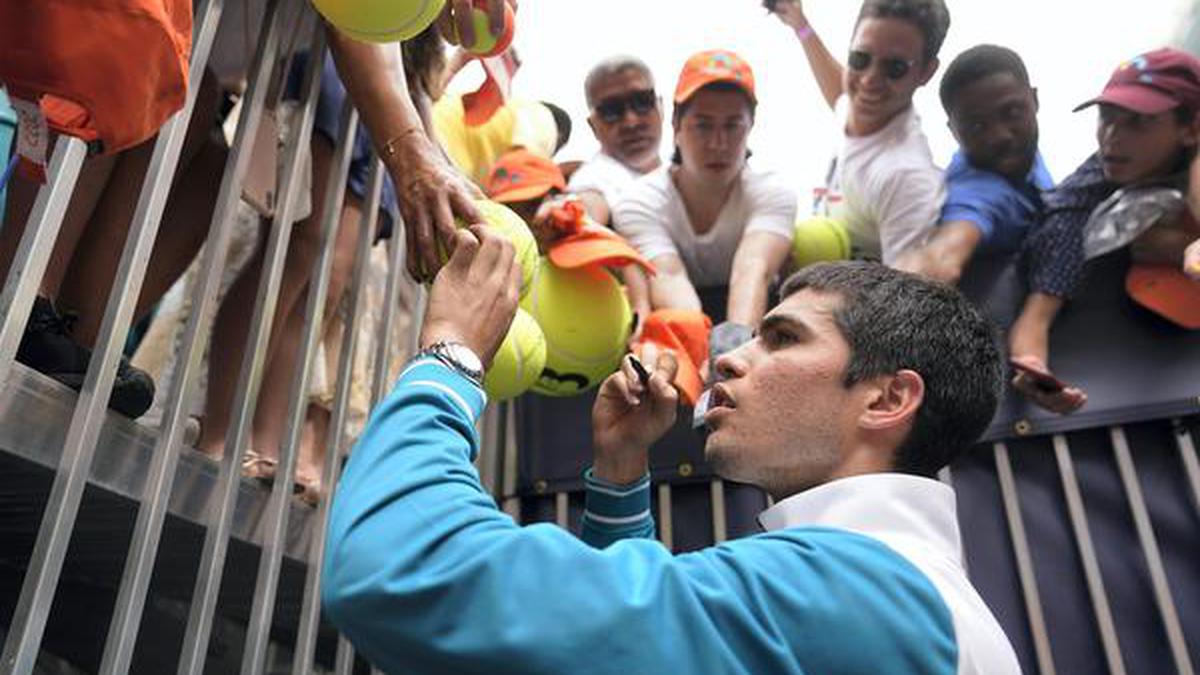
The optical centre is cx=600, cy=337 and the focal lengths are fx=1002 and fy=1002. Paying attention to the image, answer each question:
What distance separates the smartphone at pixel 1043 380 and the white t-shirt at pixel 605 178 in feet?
3.54

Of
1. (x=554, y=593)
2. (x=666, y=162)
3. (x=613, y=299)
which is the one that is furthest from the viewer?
(x=666, y=162)

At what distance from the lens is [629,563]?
0.79 metres

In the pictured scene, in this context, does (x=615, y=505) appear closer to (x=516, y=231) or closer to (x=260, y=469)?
(x=516, y=231)

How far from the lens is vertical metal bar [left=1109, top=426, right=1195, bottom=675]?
77.8 inches

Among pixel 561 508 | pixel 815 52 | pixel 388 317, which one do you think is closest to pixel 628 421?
pixel 388 317

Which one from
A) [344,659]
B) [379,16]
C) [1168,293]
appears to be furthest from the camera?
[1168,293]

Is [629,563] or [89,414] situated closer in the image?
[629,563]

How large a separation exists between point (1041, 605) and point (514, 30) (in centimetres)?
161

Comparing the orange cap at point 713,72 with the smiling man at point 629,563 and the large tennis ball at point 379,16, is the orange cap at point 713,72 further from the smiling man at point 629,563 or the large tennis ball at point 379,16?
the smiling man at point 629,563

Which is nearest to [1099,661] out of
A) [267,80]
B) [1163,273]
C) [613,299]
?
[1163,273]

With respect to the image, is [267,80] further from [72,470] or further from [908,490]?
[908,490]

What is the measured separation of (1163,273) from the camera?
2.30 metres

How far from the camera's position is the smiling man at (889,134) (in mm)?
2508

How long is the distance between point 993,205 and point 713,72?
772 millimetres
